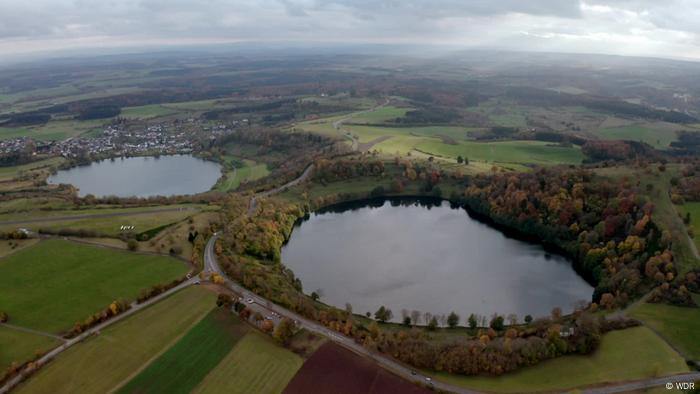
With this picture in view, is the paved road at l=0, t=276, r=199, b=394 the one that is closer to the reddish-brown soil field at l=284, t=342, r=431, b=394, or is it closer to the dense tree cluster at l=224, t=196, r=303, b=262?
the dense tree cluster at l=224, t=196, r=303, b=262

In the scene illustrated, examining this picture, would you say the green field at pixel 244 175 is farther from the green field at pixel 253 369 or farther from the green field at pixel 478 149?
the green field at pixel 253 369

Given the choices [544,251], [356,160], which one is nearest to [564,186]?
[544,251]

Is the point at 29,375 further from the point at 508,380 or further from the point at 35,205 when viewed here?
the point at 35,205

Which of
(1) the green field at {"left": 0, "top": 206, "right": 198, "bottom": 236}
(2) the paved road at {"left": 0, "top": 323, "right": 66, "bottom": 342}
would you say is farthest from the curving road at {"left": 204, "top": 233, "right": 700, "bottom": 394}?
(1) the green field at {"left": 0, "top": 206, "right": 198, "bottom": 236}

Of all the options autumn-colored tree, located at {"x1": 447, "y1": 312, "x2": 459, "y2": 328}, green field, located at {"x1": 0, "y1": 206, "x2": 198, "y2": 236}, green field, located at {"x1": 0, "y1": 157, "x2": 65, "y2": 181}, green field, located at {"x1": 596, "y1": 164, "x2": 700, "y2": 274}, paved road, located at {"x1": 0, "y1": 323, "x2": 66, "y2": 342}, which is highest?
green field, located at {"x1": 596, "y1": 164, "x2": 700, "y2": 274}

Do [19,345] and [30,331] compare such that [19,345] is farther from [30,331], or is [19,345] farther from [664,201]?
[664,201]

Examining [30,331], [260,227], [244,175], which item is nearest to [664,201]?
[260,227]
